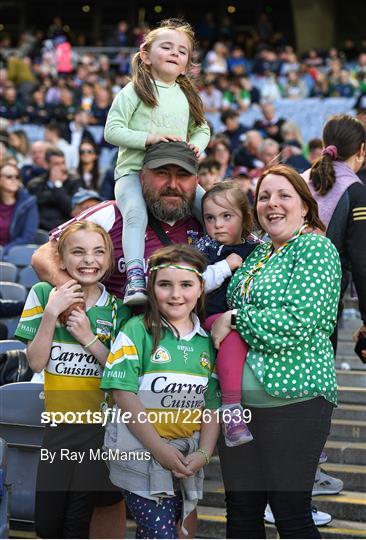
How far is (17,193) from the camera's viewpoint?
10031 mm

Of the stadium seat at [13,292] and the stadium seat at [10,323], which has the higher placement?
the stadium seat at [13,292]

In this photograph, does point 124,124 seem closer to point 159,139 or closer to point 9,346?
point 159,139

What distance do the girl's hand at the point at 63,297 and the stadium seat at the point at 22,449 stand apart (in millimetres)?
1144

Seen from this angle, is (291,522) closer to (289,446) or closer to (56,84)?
(289,446)

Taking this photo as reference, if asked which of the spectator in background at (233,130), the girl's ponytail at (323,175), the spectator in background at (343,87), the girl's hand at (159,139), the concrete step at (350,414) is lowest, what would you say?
the concrete step at (350,414)

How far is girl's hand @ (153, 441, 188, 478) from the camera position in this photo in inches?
158

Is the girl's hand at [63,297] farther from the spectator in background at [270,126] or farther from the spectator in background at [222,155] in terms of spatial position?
the spectator in background at [270,126]

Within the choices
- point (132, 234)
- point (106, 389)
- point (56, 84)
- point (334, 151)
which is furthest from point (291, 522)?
point (56, 84)

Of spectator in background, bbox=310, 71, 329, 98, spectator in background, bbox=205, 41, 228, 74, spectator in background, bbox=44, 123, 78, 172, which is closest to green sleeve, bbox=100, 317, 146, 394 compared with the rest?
spectator in background, bbox=44, 123, 78, 172

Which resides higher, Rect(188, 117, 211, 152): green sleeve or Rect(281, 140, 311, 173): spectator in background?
Rect(281, 140, 311, 173): spectator in background

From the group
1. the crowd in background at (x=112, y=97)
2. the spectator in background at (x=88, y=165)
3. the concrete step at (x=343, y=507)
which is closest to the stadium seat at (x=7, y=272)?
the crowd in background at (x=112, y=97)

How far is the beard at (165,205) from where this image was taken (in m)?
4.62

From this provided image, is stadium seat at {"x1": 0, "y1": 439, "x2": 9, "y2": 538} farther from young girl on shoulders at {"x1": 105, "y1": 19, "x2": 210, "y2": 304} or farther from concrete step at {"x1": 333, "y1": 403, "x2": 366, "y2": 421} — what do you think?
concrete step at {"x1": 333, "y1": 403, "x2": 366, "y2": 421}

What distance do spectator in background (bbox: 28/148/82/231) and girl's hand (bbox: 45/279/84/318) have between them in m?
6.05
